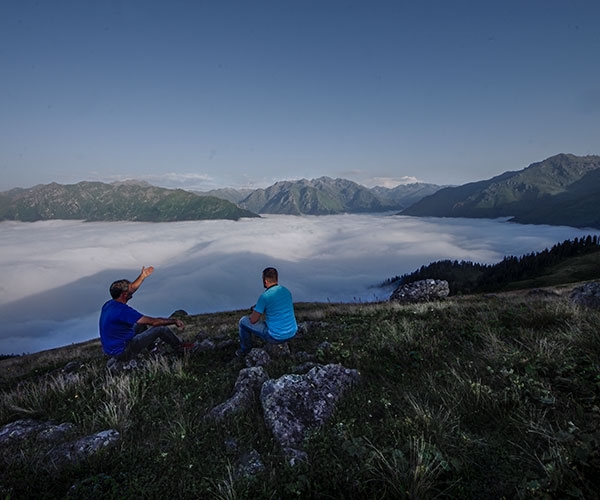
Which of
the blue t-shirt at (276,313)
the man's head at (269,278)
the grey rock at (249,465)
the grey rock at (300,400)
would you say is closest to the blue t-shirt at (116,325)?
the blue t-shirt at (276,313)

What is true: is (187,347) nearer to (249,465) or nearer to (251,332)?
(251,332)

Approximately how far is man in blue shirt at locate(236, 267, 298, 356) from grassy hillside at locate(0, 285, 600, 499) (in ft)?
4.57

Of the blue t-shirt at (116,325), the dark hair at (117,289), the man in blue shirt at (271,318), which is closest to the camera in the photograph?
the blue t-shirt at (116,325)

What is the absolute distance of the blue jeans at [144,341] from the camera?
793 cm

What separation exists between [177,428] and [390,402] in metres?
3.34

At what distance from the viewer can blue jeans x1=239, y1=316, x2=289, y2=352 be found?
788cm

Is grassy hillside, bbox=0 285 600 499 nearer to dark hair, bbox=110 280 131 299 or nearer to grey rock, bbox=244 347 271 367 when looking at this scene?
grey rock, bbox=244 347 271 367

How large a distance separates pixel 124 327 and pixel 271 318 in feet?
13.7

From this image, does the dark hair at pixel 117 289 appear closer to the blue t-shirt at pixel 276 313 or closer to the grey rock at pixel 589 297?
the blue t-shirt at pixel 276 313

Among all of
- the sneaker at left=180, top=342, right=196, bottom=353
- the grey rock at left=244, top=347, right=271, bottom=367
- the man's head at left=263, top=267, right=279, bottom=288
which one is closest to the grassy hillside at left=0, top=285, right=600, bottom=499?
the grey rock at left=244, top=347, right=271, bottom=367

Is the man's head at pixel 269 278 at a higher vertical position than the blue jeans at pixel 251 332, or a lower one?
higher

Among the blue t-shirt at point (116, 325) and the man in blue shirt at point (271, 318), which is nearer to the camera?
the blue t-shirt at point (116, 325)

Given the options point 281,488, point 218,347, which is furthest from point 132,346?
point 281,488

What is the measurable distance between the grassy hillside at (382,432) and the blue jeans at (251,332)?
1426mm
